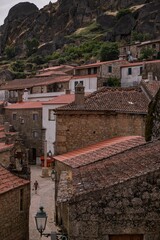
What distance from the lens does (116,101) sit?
80.7 feet

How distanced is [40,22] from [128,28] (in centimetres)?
4859

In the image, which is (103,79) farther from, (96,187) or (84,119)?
(96,187)

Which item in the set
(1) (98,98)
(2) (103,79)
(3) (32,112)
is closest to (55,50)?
(2) (103,79)

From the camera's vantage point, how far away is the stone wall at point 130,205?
293 inches

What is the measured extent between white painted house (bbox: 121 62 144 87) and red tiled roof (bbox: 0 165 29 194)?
44.1 metres

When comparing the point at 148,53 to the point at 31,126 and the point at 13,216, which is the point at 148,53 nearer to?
the point at 31,126

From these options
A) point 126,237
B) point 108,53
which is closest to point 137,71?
point 108,53

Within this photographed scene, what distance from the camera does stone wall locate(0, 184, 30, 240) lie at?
16.3m

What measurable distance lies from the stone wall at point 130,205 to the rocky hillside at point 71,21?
97.4 metres

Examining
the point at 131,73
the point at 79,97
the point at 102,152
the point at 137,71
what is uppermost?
the point at 137,71

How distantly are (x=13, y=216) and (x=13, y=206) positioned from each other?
1.32 ft

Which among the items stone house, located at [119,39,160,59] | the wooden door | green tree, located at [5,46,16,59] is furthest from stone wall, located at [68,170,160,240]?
green tree, located at [5,46,16,59]

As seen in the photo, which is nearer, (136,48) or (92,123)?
(92,123)

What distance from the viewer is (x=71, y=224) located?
751 centimetres
